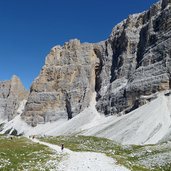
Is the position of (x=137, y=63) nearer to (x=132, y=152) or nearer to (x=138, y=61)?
(x=138, y=61)

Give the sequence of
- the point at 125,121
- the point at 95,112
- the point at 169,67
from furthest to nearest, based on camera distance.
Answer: the point at 95,112 < the point at 169,67 < the point at 125,121

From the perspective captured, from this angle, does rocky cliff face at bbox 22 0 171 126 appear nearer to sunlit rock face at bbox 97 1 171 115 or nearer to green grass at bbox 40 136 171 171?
sunlit rock face at bbox 97 1 171 115

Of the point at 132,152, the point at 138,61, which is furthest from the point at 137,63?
the point at 132,152

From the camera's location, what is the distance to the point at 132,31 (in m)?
180

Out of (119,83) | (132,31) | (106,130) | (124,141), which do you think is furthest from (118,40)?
(124,141)

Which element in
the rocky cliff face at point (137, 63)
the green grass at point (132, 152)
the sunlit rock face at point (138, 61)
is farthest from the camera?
the rocky cliff face at point (137, 63)

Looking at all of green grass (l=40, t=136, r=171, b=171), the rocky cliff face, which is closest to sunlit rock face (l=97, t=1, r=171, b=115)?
the rocky cliff face

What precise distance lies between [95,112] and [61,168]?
147262 millimetres

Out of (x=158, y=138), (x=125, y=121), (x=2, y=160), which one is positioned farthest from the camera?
(x=125, y=121)

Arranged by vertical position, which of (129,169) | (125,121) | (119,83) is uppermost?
(119,83)

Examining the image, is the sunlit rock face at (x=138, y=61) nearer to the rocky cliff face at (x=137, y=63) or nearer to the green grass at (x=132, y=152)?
the rocky cliff face at (x=137, y=63)

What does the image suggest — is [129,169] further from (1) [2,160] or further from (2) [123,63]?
(2) [123,63]

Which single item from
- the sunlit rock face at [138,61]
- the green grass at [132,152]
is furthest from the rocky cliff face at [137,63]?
the green grass at [132,152]

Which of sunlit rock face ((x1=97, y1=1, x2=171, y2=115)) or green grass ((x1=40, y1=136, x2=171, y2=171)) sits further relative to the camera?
sunlit rock face ((x1=97, y1=1, x2=171, y2=115))
